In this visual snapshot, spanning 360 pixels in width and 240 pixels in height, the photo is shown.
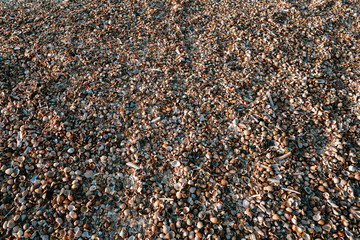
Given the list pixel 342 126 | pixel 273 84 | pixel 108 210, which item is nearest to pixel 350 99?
pixel 342 126

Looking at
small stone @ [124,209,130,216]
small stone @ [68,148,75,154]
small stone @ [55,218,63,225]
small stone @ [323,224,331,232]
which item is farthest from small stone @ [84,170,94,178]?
small stone @ [323,224,331,232]

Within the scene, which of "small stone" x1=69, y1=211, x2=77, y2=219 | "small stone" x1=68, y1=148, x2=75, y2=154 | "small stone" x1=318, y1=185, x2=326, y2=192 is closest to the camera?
"small stone" x1=69, y1=211, x2=77, y2=219

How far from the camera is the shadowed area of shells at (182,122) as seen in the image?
328 centimetres

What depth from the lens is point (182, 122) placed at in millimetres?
4289

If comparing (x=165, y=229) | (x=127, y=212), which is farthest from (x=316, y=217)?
(x=127, y=212)

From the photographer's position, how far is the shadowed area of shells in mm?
3275

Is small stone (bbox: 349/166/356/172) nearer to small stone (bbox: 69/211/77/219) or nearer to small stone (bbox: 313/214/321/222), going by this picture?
small stone (bbox: 313/214/321/222)

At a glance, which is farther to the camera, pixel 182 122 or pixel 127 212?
pixel 182 122

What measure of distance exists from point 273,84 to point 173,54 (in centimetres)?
222

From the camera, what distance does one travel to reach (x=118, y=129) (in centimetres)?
420

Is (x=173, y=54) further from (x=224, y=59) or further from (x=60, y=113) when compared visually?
(x=60, y=113)

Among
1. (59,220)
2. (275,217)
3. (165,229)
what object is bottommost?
(275,217)

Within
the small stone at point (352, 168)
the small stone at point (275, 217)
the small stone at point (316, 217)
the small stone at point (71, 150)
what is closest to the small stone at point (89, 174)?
the small stone at point (71, 150)

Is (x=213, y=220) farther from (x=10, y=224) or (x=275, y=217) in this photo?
(x=10, y=224)
